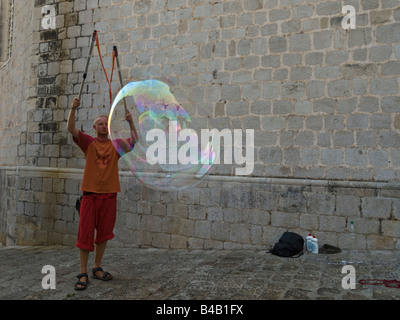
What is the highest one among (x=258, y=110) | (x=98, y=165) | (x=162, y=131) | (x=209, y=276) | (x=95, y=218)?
(x=258, y=110)

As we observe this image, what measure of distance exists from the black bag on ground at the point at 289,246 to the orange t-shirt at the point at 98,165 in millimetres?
2917

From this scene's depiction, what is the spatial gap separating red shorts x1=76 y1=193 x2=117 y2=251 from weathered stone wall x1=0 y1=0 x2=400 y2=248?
2.72 meters

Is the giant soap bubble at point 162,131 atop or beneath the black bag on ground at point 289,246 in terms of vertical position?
atop

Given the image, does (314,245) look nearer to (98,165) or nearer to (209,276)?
(209,276)

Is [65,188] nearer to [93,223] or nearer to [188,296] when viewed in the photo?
[93,223]

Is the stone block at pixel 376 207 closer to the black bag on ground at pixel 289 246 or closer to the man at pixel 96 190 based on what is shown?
the black bag on ground at pixel 289 246

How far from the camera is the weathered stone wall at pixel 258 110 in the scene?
5.73 meters

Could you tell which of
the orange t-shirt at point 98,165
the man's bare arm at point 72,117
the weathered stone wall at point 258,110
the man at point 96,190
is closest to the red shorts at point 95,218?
the man at point 96,190

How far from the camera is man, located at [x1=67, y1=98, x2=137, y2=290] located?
4191 mm

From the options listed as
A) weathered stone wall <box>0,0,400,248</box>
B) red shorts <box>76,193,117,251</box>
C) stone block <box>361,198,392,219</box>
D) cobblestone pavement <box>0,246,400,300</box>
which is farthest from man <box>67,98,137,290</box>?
stone block <box>361,198,392,219</box>

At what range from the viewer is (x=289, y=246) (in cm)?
563

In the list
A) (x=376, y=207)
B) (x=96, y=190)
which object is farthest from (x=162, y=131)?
(x=376, y=207)

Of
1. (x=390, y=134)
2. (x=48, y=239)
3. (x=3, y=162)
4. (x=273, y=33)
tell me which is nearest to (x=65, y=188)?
(x=48, y=239)

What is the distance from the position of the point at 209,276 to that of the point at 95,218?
5.54 ft
